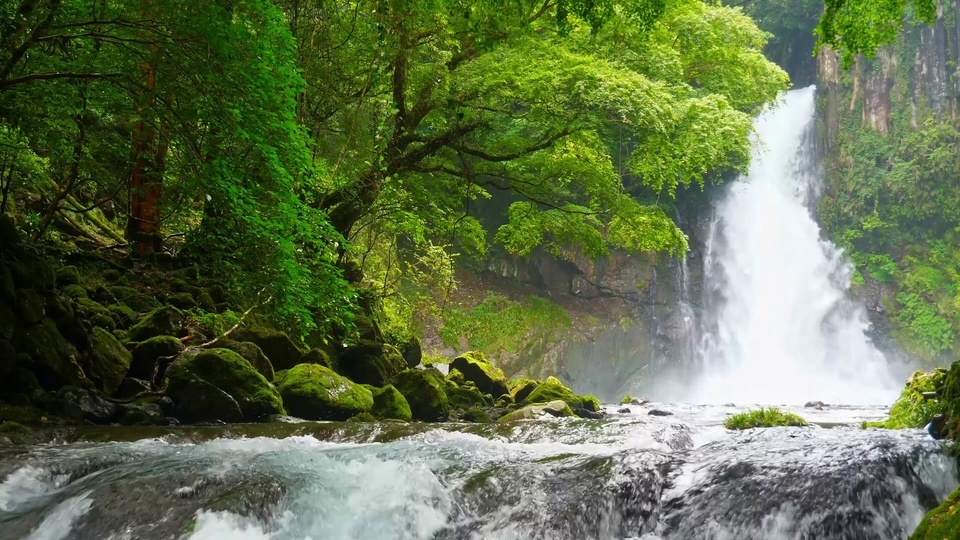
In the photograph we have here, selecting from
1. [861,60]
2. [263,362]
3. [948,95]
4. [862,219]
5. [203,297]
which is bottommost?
[263,362]

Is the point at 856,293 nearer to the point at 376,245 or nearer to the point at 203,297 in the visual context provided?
the point at 376,245

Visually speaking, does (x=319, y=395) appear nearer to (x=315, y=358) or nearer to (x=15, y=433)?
(x=315, y=358)

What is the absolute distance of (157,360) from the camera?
302 inches

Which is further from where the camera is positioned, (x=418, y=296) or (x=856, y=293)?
(x=856, y=293)

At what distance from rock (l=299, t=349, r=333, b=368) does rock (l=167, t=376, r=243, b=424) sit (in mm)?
2606

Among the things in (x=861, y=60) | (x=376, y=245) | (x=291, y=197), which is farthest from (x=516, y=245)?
(x=861, y=60)

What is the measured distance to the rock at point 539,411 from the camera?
10516mm

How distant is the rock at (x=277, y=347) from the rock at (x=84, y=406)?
10.2 feet

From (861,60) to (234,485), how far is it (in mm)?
32633

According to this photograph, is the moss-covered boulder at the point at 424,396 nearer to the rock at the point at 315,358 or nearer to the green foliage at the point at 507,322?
the rock at the point at 315,358

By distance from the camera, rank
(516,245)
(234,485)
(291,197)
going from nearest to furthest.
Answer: (234,485) → (291,197) → (516,245)

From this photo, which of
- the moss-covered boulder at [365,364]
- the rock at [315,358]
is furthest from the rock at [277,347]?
the moss-covered boulder at [365,364]

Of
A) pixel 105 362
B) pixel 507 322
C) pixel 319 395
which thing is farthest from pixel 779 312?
pixel 105 362

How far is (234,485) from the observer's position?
4.40m
